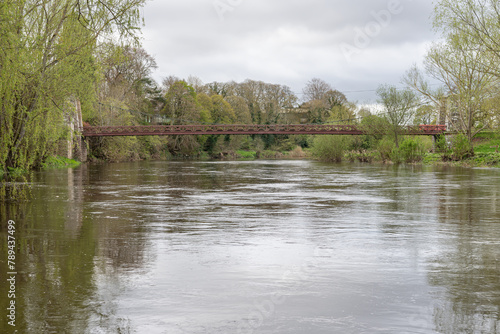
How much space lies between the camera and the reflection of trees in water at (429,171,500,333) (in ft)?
16.6

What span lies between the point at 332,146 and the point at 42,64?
57916 millimetres

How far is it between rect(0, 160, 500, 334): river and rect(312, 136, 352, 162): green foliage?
56.4 metres

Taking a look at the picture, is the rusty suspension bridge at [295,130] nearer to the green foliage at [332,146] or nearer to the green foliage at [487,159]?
the green foliage at [332,146]

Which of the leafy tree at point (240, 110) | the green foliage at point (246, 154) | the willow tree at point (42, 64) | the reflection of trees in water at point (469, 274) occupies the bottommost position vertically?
the reflection of trees in water at point (469, 274)

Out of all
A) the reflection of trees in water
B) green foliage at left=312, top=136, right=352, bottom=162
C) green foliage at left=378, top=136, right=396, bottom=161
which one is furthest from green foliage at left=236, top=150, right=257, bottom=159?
the reflection of trees in water

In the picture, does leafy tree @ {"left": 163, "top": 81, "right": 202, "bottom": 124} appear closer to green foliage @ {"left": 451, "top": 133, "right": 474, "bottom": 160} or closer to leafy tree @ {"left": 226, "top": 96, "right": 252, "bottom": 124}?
leafy tree @ {"left": 226, "top": 96, "right": 252, "bottom": 124}

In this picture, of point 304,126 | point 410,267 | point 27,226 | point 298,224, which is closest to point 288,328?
point 410,267

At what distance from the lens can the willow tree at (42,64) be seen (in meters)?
13.3

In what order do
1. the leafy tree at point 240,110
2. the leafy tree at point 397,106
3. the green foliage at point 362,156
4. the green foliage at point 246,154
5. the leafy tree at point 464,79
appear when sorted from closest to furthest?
the leafy tree at point 464,79 → the leafy tree at point 397,106 → the green foliage at point 362,156 → the leafy tree at point 240,110 → the green foliage at point 246,154

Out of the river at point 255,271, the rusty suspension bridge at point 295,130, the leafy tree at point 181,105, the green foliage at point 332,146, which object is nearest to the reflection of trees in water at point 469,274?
the river at point 255,271

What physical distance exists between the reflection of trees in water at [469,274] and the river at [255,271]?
0.8 inches

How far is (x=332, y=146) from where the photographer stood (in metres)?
70.6

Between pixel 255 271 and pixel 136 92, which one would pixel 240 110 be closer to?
pixel 136 92

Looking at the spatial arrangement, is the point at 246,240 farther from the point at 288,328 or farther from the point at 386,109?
the point at 386,109
